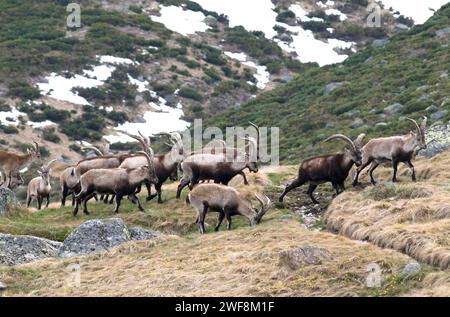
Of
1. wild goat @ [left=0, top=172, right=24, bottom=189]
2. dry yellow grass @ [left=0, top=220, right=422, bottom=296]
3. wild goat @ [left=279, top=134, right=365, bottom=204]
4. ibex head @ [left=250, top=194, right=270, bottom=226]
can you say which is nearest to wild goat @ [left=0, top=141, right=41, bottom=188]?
wild goat @ [left=0, top=172, right=24, bottom=189]

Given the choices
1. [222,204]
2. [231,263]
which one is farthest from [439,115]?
[231,263]

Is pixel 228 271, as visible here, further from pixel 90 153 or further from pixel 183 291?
pixel 90 153

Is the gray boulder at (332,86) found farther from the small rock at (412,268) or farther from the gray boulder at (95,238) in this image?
the small rock at (412,268)

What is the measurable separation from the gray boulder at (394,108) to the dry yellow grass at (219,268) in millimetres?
22592

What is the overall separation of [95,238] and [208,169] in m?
5.75

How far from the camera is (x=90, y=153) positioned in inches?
2121

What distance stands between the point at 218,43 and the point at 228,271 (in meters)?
65.2

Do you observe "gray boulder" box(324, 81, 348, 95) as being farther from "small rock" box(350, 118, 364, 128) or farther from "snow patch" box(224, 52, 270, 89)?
"snow patch" box(224, 52, 270, 89)

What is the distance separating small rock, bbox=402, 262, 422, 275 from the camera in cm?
1617

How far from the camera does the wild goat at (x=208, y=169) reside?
2692 cm

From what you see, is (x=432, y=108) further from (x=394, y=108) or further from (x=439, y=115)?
(x=394, y=108)

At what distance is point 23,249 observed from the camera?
21.7 m

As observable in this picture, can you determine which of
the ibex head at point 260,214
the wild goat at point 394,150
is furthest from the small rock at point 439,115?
the ibex head at point 260,214
